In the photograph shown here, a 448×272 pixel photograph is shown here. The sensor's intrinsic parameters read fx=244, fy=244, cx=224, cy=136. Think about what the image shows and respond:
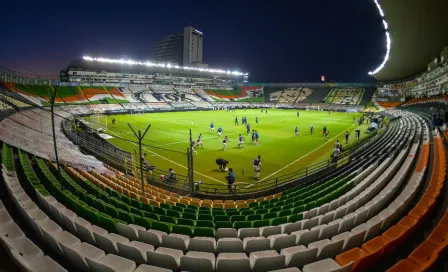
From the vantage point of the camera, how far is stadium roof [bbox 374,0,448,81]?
75.0 ft

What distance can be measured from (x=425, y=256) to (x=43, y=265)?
7.61 meters

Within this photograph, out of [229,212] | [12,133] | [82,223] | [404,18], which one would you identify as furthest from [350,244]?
[404,18]

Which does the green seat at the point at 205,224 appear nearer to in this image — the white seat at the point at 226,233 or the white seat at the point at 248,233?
the white seat at the point at 226,233

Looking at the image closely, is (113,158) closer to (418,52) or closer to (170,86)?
(418,52)

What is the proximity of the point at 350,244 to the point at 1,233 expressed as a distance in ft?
27.2

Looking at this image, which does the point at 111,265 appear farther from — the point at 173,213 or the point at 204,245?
the point at 173,213

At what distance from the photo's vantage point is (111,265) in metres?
4.86

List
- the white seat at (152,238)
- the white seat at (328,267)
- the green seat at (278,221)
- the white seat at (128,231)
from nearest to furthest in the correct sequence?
1. the white seat at (328,267)
2. the white seat at (152,238)
3. the white seat at (128,231)
4. the green seat at (278,221)

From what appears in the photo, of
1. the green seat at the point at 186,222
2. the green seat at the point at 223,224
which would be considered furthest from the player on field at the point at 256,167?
the green seat at the point at 186,222

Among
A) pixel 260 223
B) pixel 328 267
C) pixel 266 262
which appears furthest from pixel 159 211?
pixel 328 267

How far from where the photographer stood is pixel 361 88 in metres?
98.0

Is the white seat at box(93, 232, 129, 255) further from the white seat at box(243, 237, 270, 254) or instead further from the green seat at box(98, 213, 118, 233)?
the white seat at box(243, 237, 270, 254)

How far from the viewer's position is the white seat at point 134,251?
543 cm

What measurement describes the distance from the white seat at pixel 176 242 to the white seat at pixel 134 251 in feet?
1.85
